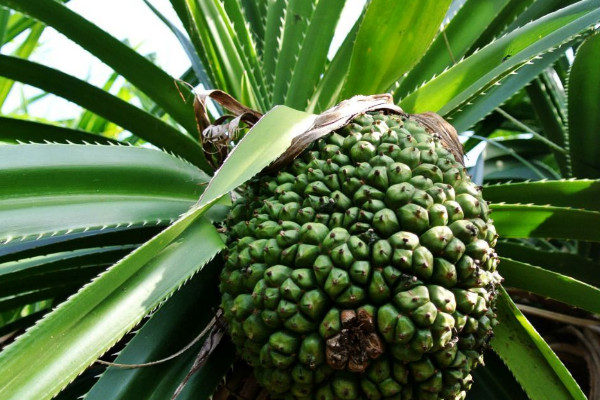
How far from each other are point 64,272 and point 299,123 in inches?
32.5

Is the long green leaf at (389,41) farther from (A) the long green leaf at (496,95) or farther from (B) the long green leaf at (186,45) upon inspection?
(B) the long green leaf at (186,45)

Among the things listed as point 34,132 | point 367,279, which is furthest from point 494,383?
point 34,132

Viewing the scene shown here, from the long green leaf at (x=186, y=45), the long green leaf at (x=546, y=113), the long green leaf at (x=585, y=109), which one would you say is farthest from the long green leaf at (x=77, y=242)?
the long green leaf at (x=546, y=113)

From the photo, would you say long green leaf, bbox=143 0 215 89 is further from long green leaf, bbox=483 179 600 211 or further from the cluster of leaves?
long green leaf, bbox=483 179 600 211

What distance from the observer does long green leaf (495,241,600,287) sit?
1537 mm

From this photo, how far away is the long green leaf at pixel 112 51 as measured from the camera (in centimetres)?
156

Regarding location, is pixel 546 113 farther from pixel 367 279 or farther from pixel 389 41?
pixel 367 279

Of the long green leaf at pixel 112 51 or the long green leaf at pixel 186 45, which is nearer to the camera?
the long green leaf at pixel 112 51

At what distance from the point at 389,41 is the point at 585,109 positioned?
24.0 inches

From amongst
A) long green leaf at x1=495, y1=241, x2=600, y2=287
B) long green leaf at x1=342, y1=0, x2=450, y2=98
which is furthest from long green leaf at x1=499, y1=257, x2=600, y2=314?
long green leaf at x1=342, y1=0, x2=450, y2=98

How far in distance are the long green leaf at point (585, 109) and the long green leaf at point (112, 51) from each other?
3.25ft

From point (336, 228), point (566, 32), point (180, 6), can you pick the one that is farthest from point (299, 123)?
point (180, 6)

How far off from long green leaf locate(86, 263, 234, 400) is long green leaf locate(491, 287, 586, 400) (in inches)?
20.8

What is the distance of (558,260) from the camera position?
1608 millimetres
